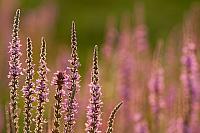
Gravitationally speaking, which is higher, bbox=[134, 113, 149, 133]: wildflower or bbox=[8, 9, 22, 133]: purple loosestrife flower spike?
bbox=[134, 113, 149, 133]: wildflower

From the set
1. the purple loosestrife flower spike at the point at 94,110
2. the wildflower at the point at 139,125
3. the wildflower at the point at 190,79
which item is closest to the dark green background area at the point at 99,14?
the wildflower at the point at 139,125

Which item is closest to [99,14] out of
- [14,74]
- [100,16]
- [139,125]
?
[100,16]

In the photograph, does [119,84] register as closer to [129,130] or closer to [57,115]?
[129,130]

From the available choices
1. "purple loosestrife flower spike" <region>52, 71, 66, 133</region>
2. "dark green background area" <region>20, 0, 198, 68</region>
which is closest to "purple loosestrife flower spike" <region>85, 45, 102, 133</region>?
"purple loosestrife flower spike" <region>52, 71, 66, 133</region>

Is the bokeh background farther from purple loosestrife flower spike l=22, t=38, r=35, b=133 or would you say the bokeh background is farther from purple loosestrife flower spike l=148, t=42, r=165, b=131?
purple loosestrife flower spike l=22, t=38, r=35, b=133

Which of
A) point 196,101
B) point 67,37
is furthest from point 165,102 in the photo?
point 67,37

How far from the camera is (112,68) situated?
802 centimetres

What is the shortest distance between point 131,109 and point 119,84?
43 centimetres

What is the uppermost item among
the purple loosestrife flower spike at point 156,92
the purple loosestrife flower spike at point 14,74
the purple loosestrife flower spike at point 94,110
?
the purple loosestrife flower spike at point 156,92

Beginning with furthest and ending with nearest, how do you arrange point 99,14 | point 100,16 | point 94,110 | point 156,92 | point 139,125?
point 99,14 < point 100,16 < point 139,125 < point 156,92 < point 94,110

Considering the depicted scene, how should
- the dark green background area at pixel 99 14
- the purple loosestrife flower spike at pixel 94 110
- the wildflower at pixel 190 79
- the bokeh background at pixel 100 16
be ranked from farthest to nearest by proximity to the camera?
1. the dark green background area at pixel 99 14
2. the bokeh background at pixel 100 16
3. the wildflower at pixel 190 79
4. the purple loosestrife flower spike at pixel 94 110

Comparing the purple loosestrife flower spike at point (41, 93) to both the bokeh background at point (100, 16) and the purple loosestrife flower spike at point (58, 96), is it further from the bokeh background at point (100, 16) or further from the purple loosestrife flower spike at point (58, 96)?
the bokeh background at point (100, 16)

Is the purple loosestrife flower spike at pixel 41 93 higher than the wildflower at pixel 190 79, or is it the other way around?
the wildflower at pixel 190 79

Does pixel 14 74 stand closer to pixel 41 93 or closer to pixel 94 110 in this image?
pixel 41 93
